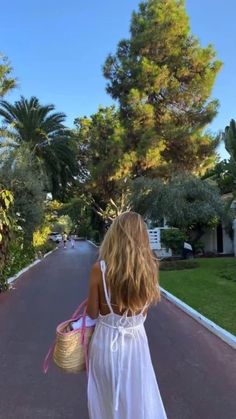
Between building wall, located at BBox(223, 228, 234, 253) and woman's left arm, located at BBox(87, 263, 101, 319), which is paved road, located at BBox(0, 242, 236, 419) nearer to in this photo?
woman's left arm, located at BBox(87, 263, 101, 319)

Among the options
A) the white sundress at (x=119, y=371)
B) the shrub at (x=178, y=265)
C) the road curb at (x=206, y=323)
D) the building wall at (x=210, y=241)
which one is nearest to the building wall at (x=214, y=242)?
the building wall at (x=210, y=241)

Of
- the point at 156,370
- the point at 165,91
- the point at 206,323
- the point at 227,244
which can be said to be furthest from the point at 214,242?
the point at 156,370

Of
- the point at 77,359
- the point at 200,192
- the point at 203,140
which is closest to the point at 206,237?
the point at 200,192

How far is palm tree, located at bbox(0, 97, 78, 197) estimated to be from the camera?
31.7m

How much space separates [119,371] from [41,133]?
29.6 m

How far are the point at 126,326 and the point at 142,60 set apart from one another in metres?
31.8

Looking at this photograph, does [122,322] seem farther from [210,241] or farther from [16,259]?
[210,241]

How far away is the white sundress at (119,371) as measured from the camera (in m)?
3.22

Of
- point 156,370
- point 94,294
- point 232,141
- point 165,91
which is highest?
point 165,91

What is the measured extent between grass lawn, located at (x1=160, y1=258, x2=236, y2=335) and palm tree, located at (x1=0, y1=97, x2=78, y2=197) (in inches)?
580

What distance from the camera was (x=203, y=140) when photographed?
113ft

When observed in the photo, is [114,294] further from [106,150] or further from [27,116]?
[106,150]

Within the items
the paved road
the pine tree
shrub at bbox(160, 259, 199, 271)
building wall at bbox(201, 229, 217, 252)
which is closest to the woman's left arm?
the paved road

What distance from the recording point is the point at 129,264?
3.17 m
